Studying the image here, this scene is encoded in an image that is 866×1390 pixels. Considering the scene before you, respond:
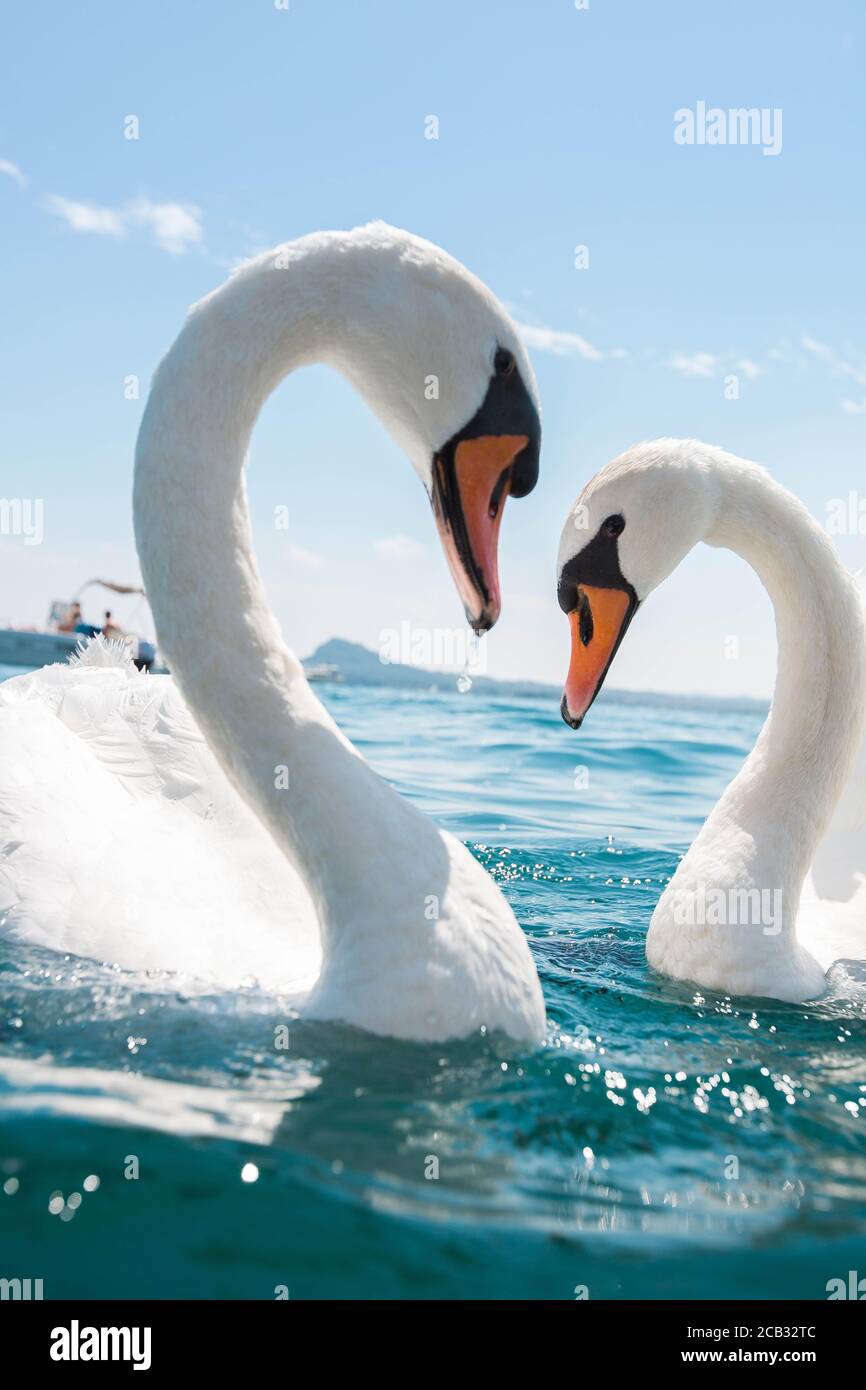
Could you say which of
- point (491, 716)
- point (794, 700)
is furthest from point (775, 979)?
point (491, 716)

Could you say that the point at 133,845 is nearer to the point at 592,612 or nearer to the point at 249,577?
the point at 249,577

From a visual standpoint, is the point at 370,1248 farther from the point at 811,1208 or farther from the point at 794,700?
the point at 794,700

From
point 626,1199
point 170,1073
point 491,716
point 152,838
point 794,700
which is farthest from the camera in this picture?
point 491,716

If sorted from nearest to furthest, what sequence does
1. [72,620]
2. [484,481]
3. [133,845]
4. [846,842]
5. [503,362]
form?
[503,362] < [484,481] < [133,845] < [846,842] < [72,620]

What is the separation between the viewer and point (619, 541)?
199 inches

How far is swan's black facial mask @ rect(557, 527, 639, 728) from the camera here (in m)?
5.07

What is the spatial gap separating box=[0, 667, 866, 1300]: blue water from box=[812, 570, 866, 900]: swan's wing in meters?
1.11

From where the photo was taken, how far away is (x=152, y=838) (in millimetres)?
4809

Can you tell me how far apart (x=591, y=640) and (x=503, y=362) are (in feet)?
5.85
